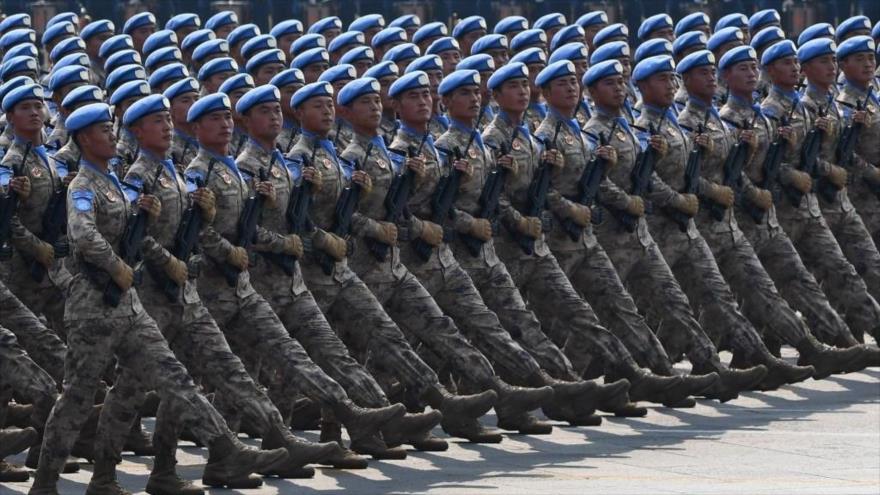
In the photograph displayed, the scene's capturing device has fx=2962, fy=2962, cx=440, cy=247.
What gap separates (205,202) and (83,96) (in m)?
1.30

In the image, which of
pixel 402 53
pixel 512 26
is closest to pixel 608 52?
pixel 402 53

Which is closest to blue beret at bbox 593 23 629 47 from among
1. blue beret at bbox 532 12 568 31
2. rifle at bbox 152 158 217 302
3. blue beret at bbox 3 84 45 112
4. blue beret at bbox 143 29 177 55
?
blue beret at bbox 532 12 568 31

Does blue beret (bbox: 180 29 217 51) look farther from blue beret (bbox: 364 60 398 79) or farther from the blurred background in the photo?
the blurred background

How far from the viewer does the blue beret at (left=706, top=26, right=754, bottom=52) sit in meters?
19.2

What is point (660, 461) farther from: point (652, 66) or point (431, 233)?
point (652, 66)

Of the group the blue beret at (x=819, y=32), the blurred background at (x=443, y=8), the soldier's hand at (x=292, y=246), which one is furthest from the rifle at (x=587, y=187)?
the blurred background at (x=443, y=8)

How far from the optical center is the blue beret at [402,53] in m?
18.5

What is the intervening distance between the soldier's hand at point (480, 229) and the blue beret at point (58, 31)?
500cm

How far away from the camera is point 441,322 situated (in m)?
15.4

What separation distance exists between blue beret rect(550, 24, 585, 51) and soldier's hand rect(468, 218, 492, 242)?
162 inches

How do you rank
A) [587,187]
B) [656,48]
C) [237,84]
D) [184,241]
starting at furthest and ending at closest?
1. [656,48]
2. [587,187]
3. [237,84]
4. [184,241]

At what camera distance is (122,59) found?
17.8m

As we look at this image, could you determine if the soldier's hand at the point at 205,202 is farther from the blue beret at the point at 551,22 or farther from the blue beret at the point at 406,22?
the blue beret at the point at 551,22

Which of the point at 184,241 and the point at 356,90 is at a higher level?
the point at 356,90
